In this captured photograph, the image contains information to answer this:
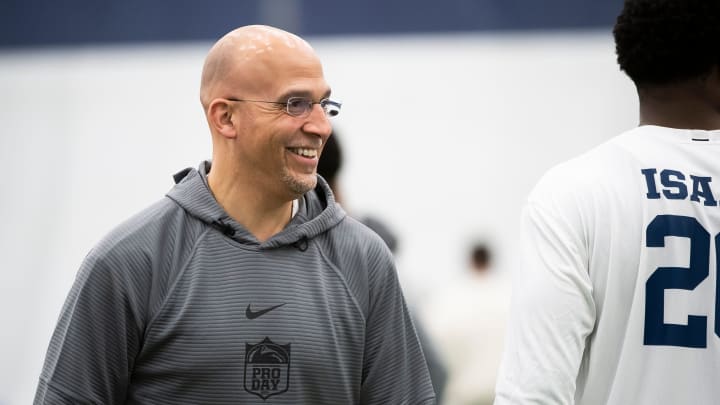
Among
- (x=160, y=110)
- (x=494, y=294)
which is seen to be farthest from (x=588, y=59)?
(x=160, y=110)

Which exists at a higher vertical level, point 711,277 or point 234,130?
point 234,130

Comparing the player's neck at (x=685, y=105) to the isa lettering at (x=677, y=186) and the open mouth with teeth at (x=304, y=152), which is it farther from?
the open mouth with teeth at (x=304, y=152)

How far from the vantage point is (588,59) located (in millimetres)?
7422

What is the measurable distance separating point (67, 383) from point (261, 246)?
54 cm

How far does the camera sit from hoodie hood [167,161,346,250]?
8.50ft

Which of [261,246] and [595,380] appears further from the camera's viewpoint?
[261,246]

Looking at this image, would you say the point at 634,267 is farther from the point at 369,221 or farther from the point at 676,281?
the point at 369,221

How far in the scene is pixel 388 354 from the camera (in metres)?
2.66

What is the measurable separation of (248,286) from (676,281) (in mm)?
955

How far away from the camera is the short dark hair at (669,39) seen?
7.57 ft

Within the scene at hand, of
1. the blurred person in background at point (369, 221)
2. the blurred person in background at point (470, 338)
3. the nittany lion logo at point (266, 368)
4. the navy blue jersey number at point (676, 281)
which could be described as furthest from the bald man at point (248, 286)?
the blurred person in background at point (470, 338)

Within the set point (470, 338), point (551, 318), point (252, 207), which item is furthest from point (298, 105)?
point (470, 338)

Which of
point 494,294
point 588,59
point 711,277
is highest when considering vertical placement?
point 588,59

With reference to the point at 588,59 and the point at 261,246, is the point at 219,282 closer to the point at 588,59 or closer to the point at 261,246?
the point at 261,246
